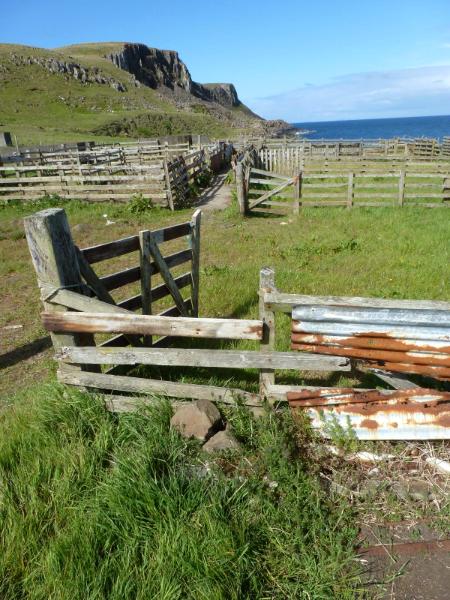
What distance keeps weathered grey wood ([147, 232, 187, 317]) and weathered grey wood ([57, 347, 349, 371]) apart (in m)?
1.58

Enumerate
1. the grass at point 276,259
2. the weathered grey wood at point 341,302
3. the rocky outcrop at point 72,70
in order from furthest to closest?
the rocky outcrop at point 72,70
the grass at point 276,259
the weathered grey wood at point 341,302

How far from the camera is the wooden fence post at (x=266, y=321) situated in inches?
131

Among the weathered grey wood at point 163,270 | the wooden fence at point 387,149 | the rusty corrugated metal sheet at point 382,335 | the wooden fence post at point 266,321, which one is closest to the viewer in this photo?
the rusty corrugated metal sheet at point 382,335

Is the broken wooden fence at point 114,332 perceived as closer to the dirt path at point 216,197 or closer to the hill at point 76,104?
the dirt path at point 216,197

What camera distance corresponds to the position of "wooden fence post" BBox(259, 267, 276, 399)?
10.9 ft

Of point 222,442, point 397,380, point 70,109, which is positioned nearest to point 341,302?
point 397,380

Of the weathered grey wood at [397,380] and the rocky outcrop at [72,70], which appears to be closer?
the weathered grey wood at [397,380]

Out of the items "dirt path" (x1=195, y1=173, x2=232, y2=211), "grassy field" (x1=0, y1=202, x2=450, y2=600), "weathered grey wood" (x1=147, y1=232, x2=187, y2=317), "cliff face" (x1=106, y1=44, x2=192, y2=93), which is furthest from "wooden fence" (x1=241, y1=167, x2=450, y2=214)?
"cliff face" (x1=106, y1=44, x2=192, y2=93)

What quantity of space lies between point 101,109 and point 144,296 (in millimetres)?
80084

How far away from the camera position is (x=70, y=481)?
3.07m

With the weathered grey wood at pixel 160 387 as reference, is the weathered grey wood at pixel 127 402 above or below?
below

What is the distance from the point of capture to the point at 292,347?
138 inches

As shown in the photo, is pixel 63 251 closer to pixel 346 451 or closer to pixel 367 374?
pixel 346 451

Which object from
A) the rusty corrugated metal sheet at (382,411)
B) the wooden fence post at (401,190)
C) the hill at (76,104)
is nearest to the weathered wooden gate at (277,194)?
the wooden fence post at (401,190)
